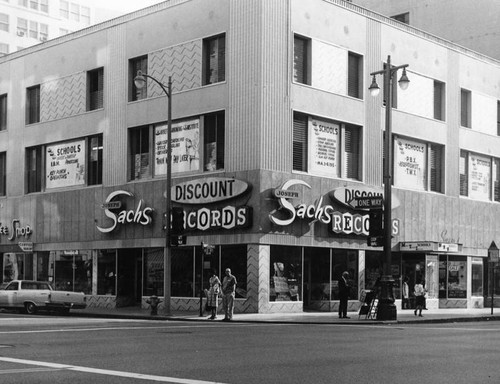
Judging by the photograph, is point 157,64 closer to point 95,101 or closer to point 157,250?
point 95,101

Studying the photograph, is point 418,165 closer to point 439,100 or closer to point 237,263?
point 439,100

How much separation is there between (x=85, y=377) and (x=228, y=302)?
17.8m

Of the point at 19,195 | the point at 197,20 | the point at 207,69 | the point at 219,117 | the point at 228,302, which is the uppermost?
the point at 197,20

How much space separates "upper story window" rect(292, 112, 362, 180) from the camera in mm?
35969

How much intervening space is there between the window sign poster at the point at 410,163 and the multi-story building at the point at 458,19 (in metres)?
13.6

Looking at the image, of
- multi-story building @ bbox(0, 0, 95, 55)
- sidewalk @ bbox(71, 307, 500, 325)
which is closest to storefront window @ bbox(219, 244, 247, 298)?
sidewalk @ bbox(71, 307, 500, 325)

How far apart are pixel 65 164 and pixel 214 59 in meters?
11.6

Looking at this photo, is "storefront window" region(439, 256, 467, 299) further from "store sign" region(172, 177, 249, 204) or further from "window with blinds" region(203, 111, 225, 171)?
"window with blinds" region(203, 111, 225, 171)

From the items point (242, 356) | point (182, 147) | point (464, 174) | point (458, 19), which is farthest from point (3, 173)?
point (242, 356)

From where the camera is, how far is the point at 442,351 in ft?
52.6

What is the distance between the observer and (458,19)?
54.7 metres

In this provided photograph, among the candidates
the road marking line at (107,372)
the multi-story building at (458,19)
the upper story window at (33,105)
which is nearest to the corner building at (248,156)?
the upper story window at (33,105)

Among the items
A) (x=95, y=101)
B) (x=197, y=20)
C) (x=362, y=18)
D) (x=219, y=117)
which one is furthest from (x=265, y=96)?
(x=95, y=101)

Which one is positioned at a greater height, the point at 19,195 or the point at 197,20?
the point at 197,20
